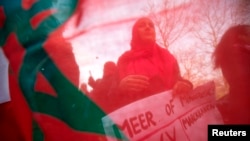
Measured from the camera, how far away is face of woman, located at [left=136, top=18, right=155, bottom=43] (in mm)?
1277

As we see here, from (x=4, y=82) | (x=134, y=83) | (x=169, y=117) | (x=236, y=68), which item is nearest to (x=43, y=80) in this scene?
(x=4, y=82)

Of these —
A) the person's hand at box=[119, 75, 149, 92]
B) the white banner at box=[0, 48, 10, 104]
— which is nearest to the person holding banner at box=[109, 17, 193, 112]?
the person's hand at box=[119, 75, 149, 92]

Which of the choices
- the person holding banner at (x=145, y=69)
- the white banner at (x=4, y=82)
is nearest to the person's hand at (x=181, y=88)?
the person holding banner at (x=145, y=69)

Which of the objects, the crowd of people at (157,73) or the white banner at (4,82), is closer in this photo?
the crowd of people at (157,73)

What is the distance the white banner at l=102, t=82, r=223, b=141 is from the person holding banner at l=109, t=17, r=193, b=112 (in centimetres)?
3

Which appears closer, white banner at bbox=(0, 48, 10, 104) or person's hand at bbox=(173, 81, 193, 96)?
person's hand at bbox=(173, 81, 193, 96)

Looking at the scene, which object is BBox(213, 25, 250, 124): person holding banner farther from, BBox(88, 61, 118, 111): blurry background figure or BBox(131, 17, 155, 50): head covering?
BBox(88, 61, 118, 111): blurry background figure

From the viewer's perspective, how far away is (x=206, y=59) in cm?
124

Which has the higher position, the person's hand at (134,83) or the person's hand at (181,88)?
the person's hand at (134,83)

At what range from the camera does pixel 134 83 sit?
1.25 metres

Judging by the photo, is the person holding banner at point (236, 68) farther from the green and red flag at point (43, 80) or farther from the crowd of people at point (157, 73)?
the green and red flag at point (43, 80)

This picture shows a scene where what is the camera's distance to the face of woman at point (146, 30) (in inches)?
50.3

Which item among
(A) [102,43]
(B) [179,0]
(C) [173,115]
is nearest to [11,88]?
(A) [102,43]

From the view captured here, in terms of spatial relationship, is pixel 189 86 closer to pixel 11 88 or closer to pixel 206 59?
pixel 206 59
